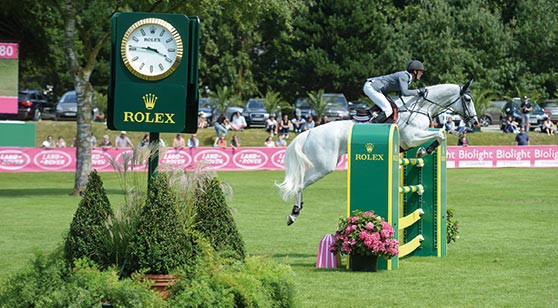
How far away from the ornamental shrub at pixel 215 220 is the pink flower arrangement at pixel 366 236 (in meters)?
4.07

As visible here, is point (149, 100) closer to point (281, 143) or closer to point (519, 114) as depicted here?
point (281, 143)

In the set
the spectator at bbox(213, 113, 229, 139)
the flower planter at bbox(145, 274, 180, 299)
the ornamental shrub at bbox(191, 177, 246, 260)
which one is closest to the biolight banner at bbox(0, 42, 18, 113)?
the spectator at bbox(213, 113, 229, 139)

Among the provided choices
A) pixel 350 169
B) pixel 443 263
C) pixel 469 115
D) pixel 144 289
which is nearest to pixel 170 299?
pixel 144 289

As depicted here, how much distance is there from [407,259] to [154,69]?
6.97 metres

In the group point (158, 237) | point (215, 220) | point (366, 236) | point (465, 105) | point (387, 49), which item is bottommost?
point (366, 236)

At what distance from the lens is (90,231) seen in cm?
816

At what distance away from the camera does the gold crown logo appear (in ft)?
28.9

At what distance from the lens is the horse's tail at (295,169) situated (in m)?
15.5

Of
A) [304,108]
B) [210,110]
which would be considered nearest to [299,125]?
[304,108]

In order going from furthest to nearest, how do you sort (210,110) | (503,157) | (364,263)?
1. (210,110)
2. (503,157)
3. (364,263)

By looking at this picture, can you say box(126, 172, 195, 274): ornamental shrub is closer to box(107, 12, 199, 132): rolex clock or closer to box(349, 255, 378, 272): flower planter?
box(107, 12, 199, 132): rolex clock

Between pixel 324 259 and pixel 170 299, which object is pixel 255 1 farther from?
pixel 170 299

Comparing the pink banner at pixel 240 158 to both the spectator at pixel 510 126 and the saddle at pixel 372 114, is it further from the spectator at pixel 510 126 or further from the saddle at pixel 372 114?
the saddle at pixel 372 114

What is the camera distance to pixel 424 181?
589 inches
